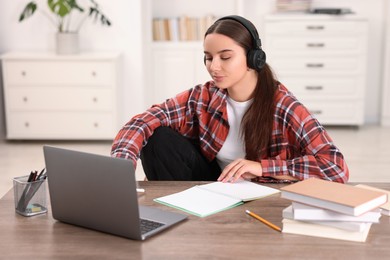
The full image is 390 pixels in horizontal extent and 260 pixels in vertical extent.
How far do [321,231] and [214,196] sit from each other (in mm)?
405

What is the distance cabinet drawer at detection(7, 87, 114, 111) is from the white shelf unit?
28.5 inches

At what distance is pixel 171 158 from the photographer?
255 centimetres

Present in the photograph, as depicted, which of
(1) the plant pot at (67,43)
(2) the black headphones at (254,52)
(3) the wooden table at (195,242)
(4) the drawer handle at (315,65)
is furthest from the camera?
(4) the drawer handle at (315,65)

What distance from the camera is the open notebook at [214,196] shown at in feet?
6.06

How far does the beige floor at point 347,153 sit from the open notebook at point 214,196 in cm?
218

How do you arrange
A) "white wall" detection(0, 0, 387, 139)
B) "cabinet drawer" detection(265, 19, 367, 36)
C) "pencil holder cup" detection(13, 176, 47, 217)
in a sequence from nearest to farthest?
"pencil holder cup" detection(13, 176, 47, 217) < "white wall" detection(0, 0, 387, 139) < "cabinet drawer" detection(265, 19, 367, 36)

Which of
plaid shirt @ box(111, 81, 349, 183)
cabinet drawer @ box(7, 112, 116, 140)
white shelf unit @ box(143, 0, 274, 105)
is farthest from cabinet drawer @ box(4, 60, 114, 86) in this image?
plaid shirt @ box(111, 81, 349, 183)

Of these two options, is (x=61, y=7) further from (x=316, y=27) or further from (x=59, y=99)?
(x=316, y=27)

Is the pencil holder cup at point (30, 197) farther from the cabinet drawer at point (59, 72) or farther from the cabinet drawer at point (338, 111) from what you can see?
the cabinet drawer at point (338, 111)

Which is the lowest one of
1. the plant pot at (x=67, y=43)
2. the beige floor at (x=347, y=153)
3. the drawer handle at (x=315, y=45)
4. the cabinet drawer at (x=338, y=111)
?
the beige floor at (x=347, y=153)

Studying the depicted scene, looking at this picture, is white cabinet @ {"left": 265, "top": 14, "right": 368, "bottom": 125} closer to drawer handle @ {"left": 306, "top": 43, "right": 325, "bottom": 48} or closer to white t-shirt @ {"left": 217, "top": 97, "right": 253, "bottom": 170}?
drawer handle @ {"left": 306, "top": 43, "right": 325, "bottom": 48}

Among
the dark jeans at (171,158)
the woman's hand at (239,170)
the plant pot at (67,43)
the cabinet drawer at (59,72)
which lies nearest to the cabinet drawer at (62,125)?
the cabinet drawer at (59,72)

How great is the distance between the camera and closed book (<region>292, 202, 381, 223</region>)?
5.33 feet

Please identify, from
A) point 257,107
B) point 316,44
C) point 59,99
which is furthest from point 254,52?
point 316,44
